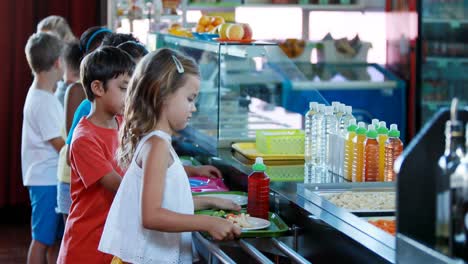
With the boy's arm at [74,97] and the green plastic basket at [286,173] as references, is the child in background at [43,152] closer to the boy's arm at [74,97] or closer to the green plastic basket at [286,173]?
the boy's arm at [74,97]

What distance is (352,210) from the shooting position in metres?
2.77

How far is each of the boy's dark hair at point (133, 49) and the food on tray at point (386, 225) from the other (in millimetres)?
1470

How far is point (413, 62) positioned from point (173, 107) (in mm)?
5259

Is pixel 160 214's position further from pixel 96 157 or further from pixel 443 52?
pixel 443 52

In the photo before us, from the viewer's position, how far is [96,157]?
321cm

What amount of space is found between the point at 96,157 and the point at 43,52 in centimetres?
198

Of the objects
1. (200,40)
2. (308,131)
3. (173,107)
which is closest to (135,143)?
(173,107)

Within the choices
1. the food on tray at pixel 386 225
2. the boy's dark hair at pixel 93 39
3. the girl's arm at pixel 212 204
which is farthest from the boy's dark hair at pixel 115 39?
the food on tray at pixel 386 225

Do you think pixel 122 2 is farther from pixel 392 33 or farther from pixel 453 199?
pixel 453 199

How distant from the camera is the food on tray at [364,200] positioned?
2.82 m

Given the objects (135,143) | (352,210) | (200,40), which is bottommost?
(352,210)

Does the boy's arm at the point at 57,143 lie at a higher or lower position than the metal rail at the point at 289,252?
higher

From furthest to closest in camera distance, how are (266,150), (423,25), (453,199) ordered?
(423,25), (266,150), (453,199)

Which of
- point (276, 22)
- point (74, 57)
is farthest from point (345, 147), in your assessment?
point (276, 22)
